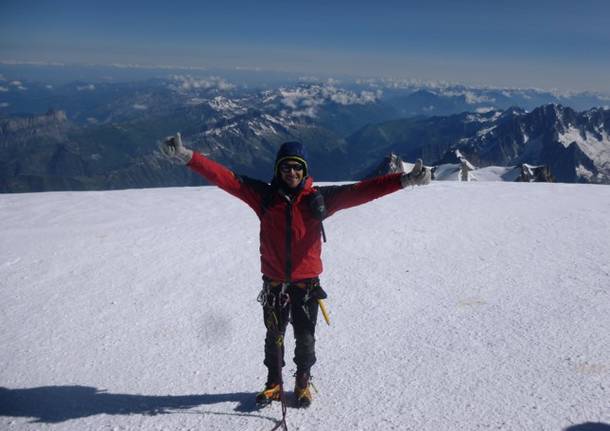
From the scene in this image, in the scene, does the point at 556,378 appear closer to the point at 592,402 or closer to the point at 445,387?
the point at 592,402

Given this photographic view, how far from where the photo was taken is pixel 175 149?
4316mm

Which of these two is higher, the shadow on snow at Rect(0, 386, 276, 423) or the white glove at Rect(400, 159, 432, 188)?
the white glove at Rect(400, 159, 432, 188)

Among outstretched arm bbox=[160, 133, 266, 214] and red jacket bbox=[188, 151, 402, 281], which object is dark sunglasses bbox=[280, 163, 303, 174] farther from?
outstretched arm bbox=[160, 133, 266, 214]

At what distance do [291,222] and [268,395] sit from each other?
2.19 m

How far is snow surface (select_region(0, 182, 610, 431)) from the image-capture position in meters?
4.82

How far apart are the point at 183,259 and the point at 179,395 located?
15.3ft

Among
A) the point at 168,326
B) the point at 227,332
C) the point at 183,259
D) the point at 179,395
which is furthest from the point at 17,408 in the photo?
the point at 183,259

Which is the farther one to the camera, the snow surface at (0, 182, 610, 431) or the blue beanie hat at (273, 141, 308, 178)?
the snow surface at (0, 182, 610, 431)

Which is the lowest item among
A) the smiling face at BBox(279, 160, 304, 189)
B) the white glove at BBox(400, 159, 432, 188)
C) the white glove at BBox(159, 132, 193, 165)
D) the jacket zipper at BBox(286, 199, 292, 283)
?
the jacket zipper at BBox(286, 199, 292, 283)

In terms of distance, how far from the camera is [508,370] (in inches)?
214

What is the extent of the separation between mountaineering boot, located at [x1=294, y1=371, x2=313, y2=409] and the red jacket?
4.08 feet

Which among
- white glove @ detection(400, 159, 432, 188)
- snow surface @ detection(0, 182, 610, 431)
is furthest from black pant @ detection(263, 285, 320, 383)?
white glove @ detection(400, 159, 432, 188)

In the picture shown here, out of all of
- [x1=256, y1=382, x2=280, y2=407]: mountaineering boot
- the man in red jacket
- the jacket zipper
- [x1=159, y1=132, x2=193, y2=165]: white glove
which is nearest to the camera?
[x1=159, y1=132, x2=193, y2=165]: white glove

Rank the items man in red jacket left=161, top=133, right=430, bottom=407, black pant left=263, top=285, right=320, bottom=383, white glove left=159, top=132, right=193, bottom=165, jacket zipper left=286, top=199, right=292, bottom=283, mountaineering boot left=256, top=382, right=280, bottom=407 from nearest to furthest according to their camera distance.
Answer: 1. white glove left=159, top=132, right=193, bottom=165
2. man in red jacket left=161, top=133, right=430, bottom=407
3. jacket zipper left=286, top=199, right=292, bottom=283
4. black pant left=263, top=285, right=320, bottom=383
5. mountaineering boot left=256, top=382, right=280, bottom=407
